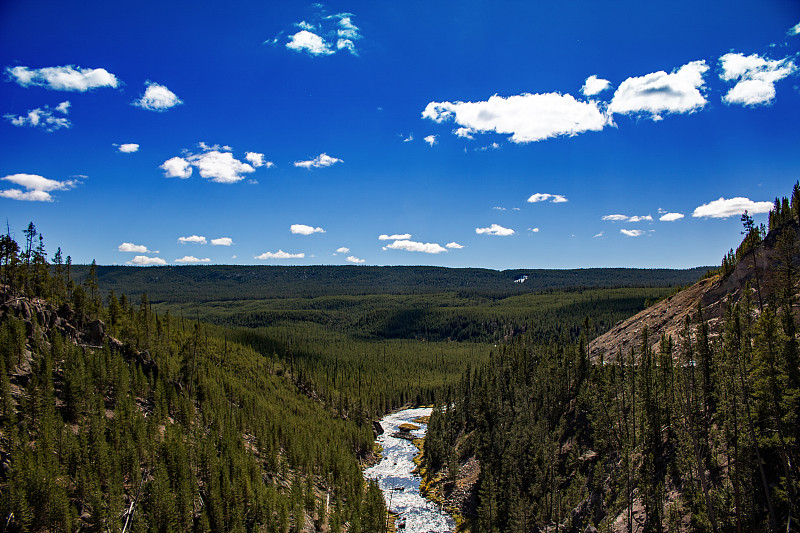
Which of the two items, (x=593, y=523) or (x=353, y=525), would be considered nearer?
(x=593, y=523)

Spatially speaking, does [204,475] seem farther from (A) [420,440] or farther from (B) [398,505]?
(A) [420,440]

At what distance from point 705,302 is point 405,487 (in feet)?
260

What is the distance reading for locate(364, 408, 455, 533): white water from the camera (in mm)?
79188

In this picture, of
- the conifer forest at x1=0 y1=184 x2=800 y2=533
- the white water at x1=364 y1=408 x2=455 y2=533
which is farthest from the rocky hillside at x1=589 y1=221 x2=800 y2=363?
the white water at x1=364 y1=408 x2=455 y2=533

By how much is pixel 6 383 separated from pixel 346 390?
439 feet

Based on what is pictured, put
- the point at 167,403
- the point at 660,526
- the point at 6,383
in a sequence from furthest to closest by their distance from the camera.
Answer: the point at 167,403
the point at 6,383
the point at 660,526

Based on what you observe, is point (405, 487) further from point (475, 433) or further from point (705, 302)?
point (705, 302)

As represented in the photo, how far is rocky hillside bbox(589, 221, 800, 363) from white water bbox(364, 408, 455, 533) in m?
47.1

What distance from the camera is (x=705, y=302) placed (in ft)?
298

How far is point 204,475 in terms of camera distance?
2618 inches

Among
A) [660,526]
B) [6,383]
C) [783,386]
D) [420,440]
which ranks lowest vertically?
[420,440]

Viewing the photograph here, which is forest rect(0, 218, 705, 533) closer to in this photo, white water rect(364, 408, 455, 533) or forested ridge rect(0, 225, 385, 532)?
forested ridge rect(0, 225, 385, 532)

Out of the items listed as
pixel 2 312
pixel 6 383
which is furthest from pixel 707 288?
pixel 2 312

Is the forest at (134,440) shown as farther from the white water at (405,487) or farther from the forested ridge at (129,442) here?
the white water at (405,487)
